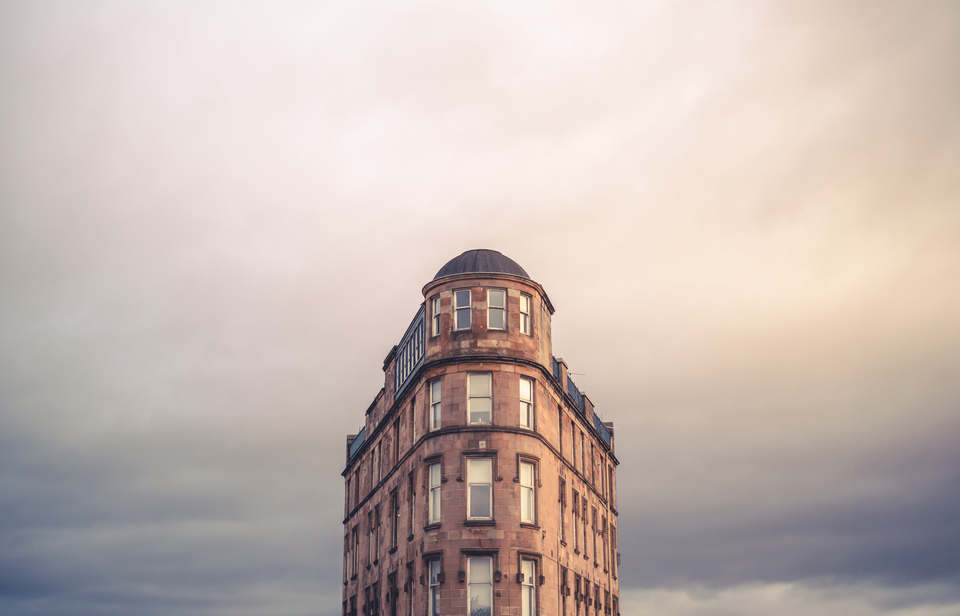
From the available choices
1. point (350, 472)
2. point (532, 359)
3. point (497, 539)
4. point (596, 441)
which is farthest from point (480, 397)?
point (350, 472)

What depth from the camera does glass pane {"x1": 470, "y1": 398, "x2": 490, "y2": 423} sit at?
1729 inches

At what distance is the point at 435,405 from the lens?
45.6 meters

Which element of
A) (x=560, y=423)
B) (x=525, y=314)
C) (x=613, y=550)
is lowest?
(x=613, y=550)

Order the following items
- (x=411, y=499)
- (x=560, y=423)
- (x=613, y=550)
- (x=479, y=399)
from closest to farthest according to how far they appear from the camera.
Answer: (x=479, y=399), (x=411, y=499), (x=560, y=423), (x=613, y=550)

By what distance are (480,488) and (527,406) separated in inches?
194

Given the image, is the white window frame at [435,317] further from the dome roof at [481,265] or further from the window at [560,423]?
the window at [560,423]

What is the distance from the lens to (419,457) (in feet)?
151

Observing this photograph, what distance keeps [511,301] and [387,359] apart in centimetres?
1690

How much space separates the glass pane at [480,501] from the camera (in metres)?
42.2

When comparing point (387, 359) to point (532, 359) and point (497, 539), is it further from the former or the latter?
point (497, 539)

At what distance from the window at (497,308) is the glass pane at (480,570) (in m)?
11.3

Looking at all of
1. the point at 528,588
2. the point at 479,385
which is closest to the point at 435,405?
the point at 479,385

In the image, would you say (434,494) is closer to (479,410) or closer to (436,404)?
(436,404)

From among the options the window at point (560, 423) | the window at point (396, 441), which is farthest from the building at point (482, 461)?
the window at point (396, 441)
